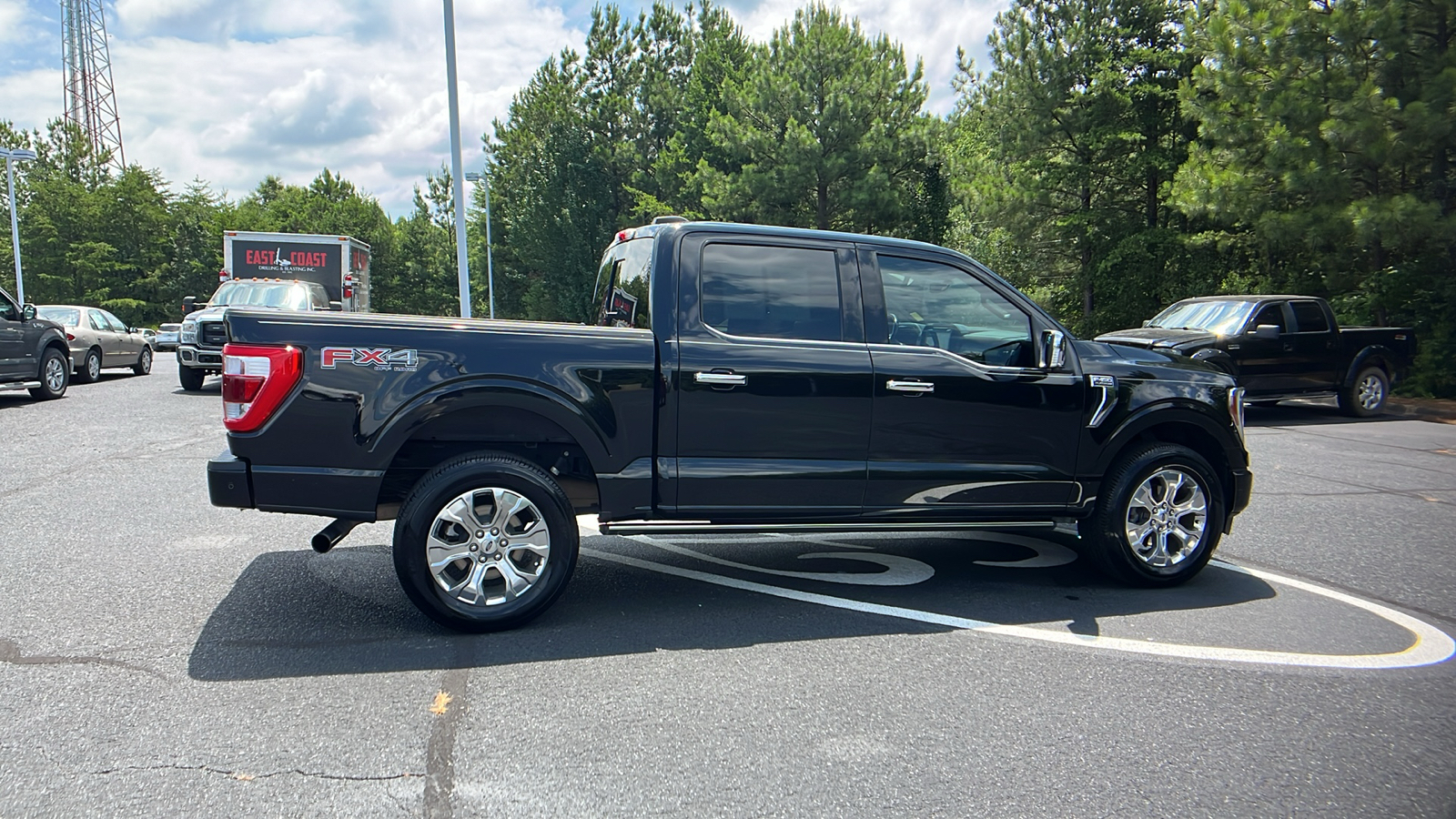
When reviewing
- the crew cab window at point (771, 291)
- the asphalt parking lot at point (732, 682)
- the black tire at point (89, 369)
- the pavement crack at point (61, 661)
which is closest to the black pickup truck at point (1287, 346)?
the asphalt parking lot at point (732, 682)

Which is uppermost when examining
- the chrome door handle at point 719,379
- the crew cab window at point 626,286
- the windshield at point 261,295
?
the windshield at point 261,295

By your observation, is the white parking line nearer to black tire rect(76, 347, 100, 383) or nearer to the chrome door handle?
the chrome door handle

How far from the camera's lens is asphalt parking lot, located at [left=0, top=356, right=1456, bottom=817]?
3010 millimetres

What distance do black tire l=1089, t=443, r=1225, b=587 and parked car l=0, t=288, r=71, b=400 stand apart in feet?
44.1

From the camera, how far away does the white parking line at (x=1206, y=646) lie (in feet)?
14.0

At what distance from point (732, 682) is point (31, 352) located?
14.0 metres

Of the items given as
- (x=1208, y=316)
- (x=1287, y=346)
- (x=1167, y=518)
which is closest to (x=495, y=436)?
(x=1167, y=518)

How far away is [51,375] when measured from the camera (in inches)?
554

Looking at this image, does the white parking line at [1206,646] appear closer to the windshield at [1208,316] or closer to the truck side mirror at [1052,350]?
the truck side mirror at [1052,350]

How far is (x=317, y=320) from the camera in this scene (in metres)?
4.26

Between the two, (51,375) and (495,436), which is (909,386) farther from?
(51,375)

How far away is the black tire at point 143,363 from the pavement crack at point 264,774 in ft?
64.8

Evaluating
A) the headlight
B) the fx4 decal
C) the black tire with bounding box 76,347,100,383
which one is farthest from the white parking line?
the black tire with bounding box 76,347,100,383

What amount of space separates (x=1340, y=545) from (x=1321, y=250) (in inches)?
622
